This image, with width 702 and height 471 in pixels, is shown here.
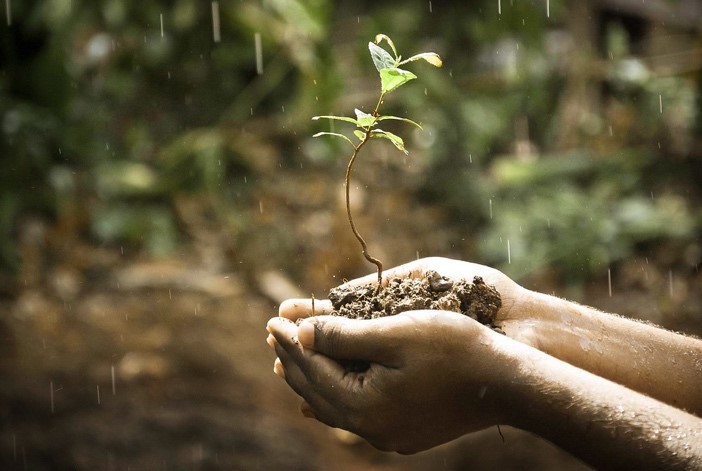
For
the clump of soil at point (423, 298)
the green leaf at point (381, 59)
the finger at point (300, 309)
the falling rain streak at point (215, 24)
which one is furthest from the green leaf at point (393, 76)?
the falling rain streak at point (215, 24)

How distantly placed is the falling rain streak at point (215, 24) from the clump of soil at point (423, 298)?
385 centimetres

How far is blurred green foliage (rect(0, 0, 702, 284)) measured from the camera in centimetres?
451

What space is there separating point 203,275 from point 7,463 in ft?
5.89

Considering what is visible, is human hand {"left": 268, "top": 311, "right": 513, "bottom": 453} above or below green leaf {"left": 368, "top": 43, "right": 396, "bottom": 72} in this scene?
below

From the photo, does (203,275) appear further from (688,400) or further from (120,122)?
(688,400)

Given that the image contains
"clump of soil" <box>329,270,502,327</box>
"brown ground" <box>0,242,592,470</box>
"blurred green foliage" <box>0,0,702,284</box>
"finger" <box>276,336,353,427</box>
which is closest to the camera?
"finger" <box>276,336,353,427</box>

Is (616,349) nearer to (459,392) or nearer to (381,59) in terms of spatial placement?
(459,392)

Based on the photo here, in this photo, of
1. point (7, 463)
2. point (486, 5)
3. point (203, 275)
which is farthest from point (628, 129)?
point (7, 463)

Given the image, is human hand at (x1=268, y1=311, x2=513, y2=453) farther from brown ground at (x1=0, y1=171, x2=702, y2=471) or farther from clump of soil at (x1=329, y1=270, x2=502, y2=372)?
brown ground at (x1=0, y1=171, x2=702, y2=471)

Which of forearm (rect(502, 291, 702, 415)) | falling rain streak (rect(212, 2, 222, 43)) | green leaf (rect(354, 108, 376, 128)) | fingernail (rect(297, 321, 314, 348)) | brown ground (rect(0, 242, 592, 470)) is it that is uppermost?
falling rain streak (rect(212, 2, 222, 43))

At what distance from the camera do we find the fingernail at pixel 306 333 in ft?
5.02

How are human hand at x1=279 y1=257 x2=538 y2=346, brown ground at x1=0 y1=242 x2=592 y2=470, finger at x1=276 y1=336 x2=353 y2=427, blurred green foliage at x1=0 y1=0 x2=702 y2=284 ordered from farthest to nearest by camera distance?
blurred green foliage at x1=0 y1=0 x2=702 y2=284 < brown ground at x1=0 y1=242 x2=592 y2=470 < human hand at x1=279 y1=257 x2=538 y2=346 < finger at x1=276 y1=336 x2=353 y2=427

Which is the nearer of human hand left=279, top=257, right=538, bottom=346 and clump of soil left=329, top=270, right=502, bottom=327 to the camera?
clump of soil left=329, top=270, right=502, bottom=327

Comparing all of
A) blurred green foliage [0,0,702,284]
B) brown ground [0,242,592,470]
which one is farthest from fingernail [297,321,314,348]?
blurred green foliage [0,0,702,284]
